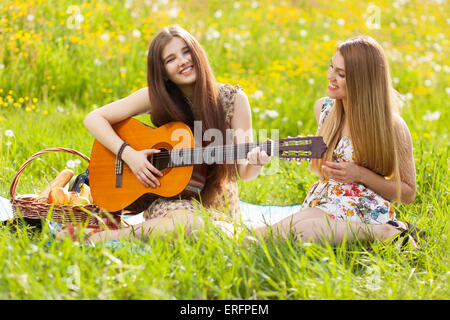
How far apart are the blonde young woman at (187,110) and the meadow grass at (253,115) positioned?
519 millimetres

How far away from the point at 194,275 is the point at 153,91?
1289 millimetres

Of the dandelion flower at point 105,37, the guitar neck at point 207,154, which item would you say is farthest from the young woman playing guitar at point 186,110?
the dandelion flower at point 105,37

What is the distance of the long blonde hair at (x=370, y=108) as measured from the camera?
2822 mm

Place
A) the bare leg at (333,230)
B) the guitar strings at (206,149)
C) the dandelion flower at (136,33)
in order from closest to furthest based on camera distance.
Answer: the bare leg at (333,230), the guitar strings at (206,149), the dandelion flower at (136,33)

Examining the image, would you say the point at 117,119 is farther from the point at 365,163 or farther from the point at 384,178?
the point at 384,178

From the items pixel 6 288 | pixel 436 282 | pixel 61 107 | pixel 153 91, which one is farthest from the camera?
pixel 61 107

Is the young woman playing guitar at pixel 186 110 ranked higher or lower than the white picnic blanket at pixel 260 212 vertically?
higher

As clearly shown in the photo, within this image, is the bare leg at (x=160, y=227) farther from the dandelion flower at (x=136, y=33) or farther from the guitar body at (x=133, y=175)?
the dandelion flower at (x=136, y=33)

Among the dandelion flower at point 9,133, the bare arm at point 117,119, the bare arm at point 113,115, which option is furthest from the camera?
the dandelion flower at point 9,133

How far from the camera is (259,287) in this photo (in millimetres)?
2330

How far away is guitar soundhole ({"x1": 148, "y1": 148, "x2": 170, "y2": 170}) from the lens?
312 centimetres

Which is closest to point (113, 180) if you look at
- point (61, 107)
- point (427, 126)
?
point (61, 107)

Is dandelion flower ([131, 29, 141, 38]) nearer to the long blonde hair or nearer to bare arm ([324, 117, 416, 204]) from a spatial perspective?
the long blonde hair

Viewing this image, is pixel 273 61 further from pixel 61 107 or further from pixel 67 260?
pixel 67 260
